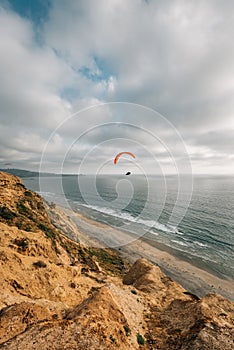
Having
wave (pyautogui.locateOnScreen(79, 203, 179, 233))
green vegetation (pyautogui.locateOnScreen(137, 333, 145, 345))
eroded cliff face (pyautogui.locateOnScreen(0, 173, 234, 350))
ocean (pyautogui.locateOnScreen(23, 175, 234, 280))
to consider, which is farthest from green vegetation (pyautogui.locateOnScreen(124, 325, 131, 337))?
wave (pyautogui.locateOnScreen(79, 203, 179, 233))

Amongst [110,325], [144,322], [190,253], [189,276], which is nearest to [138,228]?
[190,253]

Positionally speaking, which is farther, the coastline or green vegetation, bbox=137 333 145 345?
the coastline

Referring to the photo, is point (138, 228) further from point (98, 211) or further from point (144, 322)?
point (144, 322)

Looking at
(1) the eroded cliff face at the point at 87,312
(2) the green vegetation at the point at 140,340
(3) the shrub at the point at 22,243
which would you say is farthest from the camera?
(3) the shrub at the point at 22,243

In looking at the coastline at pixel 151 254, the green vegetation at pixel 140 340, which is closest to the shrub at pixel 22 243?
the green vegetation at pixel 140 340

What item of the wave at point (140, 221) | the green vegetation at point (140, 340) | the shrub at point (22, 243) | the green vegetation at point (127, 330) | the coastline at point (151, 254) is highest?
the shrub at point (22, 243)

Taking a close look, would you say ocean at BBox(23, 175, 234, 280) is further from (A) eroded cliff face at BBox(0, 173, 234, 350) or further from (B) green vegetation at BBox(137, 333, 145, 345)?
(B) green vegetation at BBox(137, 333, 145, 345)

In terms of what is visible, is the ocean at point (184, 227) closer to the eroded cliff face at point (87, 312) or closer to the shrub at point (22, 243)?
the eroded cliff face at point (87, 312)

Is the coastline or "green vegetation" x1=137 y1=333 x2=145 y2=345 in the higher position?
"green vegetation" x1=137 y1=333 x2=145 y2=345
